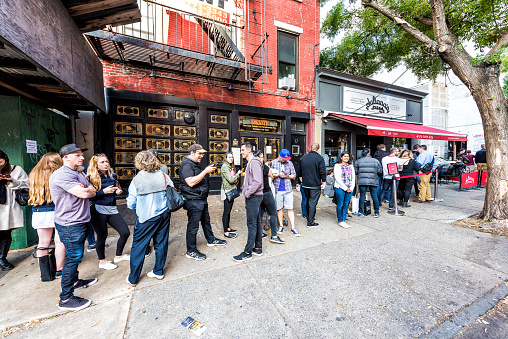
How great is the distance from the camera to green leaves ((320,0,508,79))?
5.94 meters

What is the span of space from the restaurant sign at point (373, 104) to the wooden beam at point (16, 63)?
1102 centimetres

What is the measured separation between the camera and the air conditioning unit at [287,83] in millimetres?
9288

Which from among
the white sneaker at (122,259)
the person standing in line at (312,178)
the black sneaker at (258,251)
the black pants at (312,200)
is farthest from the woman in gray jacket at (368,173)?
the white sneaker at (122,259)

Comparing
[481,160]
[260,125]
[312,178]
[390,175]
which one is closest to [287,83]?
[260,125]

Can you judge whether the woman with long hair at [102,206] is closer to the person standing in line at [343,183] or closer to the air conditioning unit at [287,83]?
the person standing in line at [343,183]

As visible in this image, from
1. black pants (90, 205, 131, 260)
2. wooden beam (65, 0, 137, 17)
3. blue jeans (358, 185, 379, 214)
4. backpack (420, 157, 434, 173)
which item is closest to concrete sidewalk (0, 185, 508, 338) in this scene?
black pants (90, 205, 131, 260)

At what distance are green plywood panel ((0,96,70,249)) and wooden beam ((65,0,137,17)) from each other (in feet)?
6.67

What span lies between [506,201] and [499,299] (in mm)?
4064

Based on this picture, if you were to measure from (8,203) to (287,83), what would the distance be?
955cm

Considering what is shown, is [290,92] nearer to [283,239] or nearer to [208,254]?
[283,239]

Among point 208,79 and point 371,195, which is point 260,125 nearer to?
point 208,79

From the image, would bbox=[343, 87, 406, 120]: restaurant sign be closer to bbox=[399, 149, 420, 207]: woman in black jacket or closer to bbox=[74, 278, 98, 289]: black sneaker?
bbox=[399, 149, 420, 207]: woman in black jacket

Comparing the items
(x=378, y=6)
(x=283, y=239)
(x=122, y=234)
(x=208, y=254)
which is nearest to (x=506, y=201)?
(x=283, y=239)

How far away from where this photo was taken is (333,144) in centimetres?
1071
